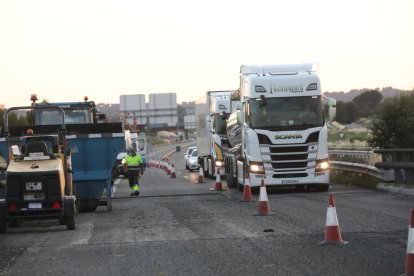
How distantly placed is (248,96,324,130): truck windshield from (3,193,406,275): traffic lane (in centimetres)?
659

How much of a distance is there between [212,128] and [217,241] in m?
23.3

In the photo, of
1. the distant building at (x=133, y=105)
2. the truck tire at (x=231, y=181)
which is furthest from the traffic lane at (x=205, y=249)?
the distant building at (x=133, y=105)

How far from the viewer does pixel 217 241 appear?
1269 centimetres

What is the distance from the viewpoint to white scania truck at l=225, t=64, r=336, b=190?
23.6 meters

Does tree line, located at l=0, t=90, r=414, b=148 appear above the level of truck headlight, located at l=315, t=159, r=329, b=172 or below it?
above

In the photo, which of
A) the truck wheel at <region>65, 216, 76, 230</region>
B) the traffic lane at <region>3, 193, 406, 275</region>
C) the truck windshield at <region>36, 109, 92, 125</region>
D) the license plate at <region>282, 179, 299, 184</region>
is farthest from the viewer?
the truck windshield at <region>36, 109, 92, 125</region>

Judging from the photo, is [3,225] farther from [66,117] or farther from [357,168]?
[357,168]

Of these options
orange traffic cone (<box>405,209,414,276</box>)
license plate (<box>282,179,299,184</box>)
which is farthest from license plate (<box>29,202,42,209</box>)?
license plate (<box>282,179,299,184</box>)

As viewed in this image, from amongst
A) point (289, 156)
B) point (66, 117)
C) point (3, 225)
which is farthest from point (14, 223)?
point (289, 156)

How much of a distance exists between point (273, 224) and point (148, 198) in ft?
31.9

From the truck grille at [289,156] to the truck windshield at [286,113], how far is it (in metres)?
0.39

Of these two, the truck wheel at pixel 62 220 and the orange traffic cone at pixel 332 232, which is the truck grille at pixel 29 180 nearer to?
the truck wheel at pixel 62 220

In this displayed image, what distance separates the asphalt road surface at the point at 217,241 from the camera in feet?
33.1

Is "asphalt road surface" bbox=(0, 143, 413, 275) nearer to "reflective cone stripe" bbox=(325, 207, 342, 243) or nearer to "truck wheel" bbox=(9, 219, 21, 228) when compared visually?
"truck wheel" bbox=(9, 219, 21, 228)
